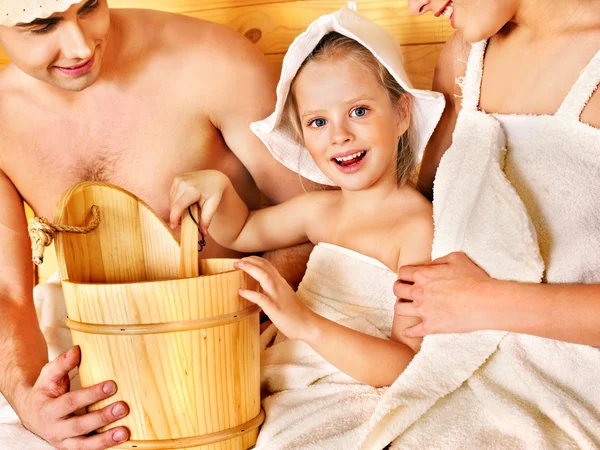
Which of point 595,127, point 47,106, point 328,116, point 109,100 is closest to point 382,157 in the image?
point 328,116

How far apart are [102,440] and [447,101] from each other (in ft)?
3.20

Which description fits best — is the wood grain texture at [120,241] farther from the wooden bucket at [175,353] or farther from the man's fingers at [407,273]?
the man's fingers at [407,273]

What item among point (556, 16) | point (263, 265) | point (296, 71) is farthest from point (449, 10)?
point (263, 265)

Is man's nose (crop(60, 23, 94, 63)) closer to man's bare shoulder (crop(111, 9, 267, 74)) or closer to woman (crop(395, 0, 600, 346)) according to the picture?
man's bare shoulder (crop(111, 9, 267, 74))

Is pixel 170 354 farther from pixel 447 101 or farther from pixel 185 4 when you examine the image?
pixel 185 4

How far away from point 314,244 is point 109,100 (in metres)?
0.60

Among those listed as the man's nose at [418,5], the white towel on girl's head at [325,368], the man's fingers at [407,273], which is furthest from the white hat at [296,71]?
the man's fingers at [407,273]

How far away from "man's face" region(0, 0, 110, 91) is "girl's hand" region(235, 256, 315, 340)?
2.13ft

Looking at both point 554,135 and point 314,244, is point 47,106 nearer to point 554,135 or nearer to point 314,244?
point 314,244

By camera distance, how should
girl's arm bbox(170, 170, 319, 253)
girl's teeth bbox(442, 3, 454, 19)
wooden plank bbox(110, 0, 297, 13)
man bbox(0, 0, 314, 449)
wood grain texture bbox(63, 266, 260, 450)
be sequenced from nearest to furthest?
wood grain texture bbox(63, 266, 260, 450), girl's teeth bbox(442, 3, 454, 19), girl's arm bbox(170, 170, 319, 253), man bbox(0, 0, 314, 449), wooden plank bbox(110, 0, 297, 13)

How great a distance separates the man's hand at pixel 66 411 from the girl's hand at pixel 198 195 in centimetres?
35

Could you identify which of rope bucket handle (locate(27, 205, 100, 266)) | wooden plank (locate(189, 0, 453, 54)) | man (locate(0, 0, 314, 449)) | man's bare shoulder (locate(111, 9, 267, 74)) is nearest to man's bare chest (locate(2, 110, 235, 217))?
man (locate(0, 0, 314, 449))

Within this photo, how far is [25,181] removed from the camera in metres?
1.78

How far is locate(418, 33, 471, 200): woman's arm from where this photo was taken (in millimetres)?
1510
